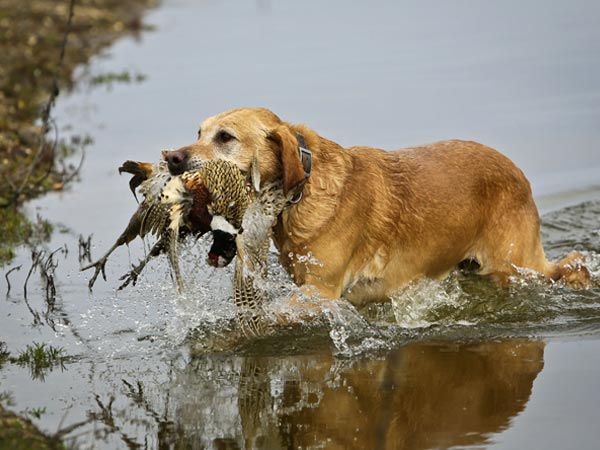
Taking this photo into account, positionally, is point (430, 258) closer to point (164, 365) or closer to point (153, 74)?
point (164, 365)

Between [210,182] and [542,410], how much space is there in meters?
2.05

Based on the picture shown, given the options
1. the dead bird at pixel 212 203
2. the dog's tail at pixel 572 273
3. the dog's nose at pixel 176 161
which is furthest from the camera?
the dog's tail at pixel 572 273

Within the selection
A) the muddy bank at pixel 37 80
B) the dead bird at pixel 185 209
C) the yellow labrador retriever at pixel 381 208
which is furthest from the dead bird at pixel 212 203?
the muddy bank at pixel 37 80

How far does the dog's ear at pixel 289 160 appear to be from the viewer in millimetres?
6422

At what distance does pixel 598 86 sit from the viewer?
14.1 meters

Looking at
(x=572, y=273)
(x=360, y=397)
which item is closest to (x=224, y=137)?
(x=360, y=397)

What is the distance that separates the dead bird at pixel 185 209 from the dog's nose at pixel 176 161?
0.04 m

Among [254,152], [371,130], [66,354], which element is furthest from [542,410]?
[371,130]

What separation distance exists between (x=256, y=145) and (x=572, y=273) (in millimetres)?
2796

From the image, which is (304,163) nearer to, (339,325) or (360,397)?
(339,325)

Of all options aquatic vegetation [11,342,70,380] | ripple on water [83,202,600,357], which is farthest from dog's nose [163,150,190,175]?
aquatic vegetation [11,342,70,380]

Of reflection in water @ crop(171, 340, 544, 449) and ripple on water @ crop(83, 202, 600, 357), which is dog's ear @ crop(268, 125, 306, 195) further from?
reflection in water @ crop(171, 340, 544, 449)

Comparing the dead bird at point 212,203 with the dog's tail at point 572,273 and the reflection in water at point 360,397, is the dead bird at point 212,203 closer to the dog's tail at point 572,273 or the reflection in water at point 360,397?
the reflection in water at point 360,397

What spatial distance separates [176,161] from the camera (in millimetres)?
6152
